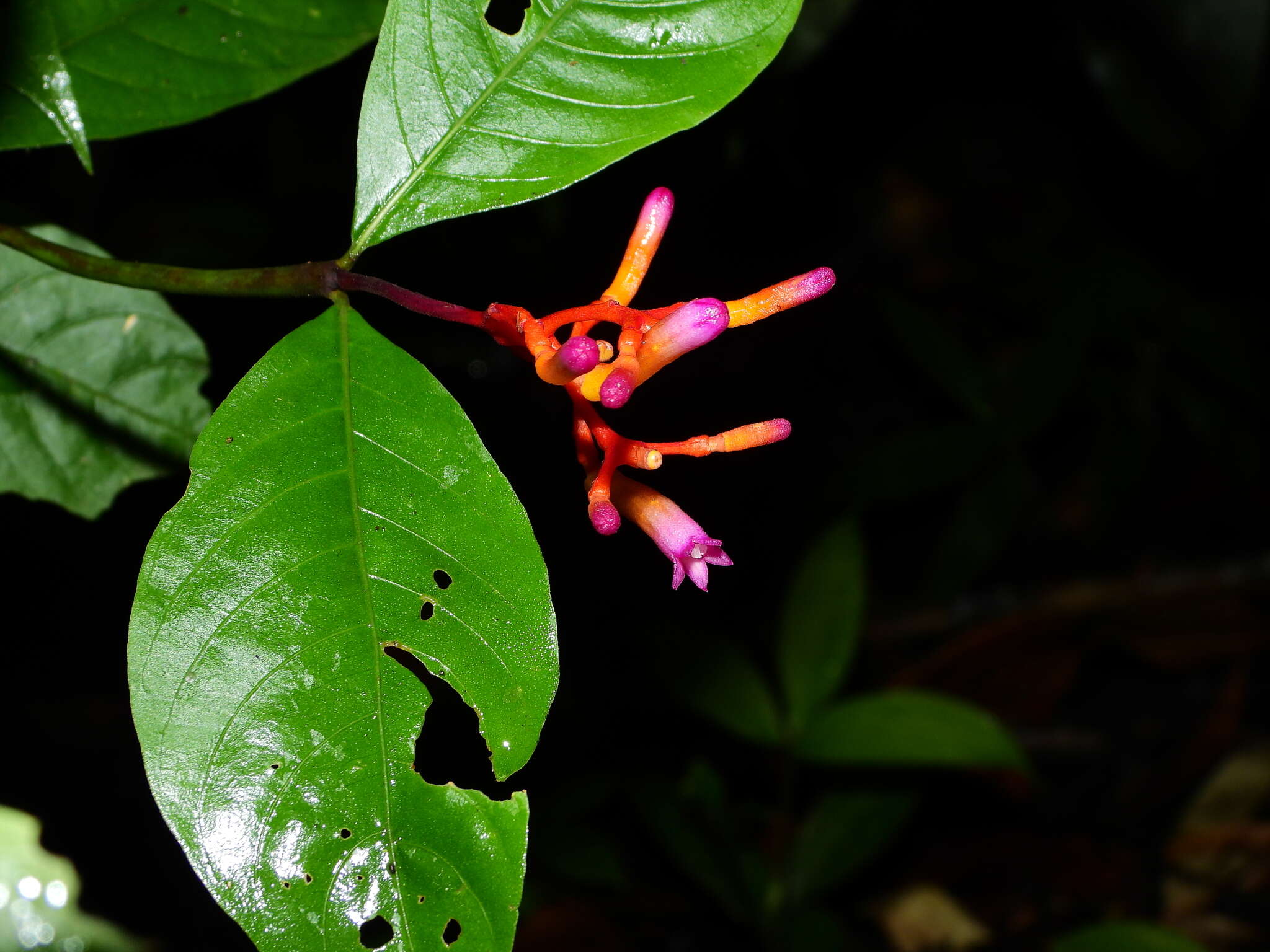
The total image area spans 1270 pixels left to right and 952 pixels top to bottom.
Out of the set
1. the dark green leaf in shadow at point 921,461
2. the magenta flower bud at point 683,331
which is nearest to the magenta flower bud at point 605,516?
the magenta flower bud at point 683,331

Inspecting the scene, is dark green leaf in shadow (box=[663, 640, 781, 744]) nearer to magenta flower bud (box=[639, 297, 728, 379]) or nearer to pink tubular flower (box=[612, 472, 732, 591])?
pink tubular flower (box=[612, 472, 732, 591])

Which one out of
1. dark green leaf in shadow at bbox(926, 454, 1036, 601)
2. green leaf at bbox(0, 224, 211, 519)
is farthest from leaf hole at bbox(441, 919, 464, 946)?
dark green leaf in shadow at bbox(926, 454, 1036, 601)

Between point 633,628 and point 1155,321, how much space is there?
248 centimetres

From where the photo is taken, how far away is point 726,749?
11.4 feet

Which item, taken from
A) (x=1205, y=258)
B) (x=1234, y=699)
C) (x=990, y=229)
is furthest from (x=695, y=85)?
(x=1205, y=258)

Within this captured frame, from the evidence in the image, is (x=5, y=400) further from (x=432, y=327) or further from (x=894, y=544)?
(x=894, y=544)

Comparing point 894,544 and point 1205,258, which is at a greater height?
point 1205,258

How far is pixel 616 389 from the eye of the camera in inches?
37.1

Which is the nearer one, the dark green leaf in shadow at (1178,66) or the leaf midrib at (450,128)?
the leaf midrib at (450,128)

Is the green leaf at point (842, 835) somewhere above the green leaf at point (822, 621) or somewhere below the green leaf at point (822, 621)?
below

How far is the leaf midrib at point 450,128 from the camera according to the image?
1067 millimetres

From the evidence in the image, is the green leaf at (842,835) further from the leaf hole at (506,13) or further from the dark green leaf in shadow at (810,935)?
the leaf hole at (506,13)

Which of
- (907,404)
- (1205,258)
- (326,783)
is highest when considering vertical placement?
(1205,258)

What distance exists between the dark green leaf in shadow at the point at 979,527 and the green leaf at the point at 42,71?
3.06m
